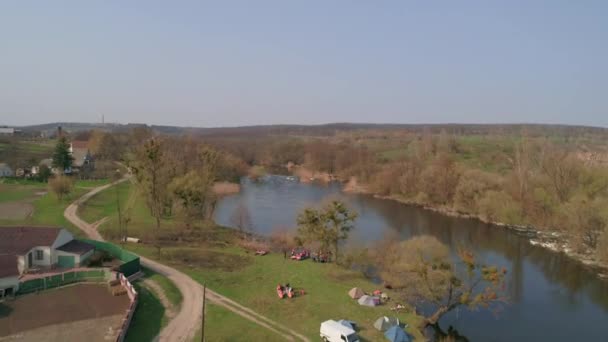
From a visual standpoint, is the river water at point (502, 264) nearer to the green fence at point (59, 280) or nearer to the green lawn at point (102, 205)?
the green lawn at point (102, 205)

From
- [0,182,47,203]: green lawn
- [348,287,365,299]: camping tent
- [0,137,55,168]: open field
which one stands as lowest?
[348,287,365,299]: camping tent

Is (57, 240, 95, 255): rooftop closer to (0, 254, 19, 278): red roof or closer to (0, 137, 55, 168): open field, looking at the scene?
(0, 254, 19, 278): red roof

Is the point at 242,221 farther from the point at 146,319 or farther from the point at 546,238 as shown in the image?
the point at 546,238

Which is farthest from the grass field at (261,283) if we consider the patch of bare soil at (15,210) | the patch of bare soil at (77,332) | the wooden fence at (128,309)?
the patch of bare soil at (15,210)

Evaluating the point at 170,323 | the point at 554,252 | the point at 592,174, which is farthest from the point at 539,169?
the point at 170,323

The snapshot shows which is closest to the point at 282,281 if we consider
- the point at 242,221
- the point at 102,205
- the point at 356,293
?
the point at 356,293

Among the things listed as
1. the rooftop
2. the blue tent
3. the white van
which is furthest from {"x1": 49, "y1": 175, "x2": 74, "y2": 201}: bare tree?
the blue tent
